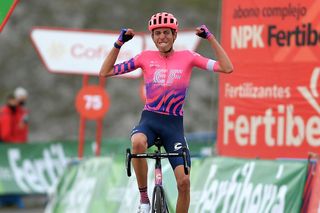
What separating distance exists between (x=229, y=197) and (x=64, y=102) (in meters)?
21.7

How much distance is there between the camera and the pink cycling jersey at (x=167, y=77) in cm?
1061

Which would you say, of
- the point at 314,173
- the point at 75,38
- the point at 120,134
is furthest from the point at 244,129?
the point at 120,134

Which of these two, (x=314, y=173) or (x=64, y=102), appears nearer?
(x=314, y=173)

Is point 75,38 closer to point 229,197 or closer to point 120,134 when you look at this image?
point 229,197

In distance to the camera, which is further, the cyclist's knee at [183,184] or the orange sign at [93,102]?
the orange sign at [93,102]

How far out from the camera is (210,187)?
1306 centimetres

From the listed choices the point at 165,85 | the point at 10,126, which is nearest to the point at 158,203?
the point at 165,85

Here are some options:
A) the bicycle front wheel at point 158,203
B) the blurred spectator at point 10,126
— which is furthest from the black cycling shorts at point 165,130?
the blurred spectator at point 10,126

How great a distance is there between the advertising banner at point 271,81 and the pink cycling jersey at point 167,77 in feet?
8.48

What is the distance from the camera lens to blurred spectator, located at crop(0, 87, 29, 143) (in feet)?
71.1

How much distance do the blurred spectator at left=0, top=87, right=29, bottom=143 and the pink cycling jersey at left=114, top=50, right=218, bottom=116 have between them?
1120 centimetres

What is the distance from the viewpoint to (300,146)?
13.0m

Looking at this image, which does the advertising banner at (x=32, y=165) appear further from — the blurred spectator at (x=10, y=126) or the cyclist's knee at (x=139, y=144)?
the cyclist's knee at (x=139, y=144)

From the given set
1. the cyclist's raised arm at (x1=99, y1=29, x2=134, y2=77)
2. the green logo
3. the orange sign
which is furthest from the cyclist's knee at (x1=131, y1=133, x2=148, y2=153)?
the orange sign
